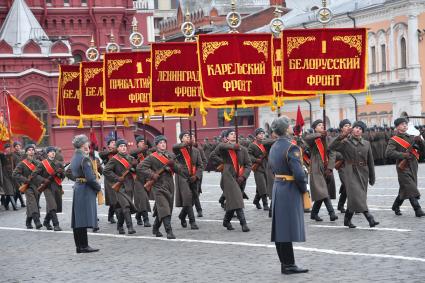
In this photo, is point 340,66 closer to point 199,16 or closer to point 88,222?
point 88,222

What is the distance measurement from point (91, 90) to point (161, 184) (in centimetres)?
871

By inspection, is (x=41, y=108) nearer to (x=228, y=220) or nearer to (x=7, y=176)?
(x=7, y=176)

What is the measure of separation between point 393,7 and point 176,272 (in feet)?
145

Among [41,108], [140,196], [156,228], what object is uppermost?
[41,108]

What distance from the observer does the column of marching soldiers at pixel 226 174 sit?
18094 millimetres

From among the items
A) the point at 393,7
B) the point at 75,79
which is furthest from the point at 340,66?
the point at 393,7

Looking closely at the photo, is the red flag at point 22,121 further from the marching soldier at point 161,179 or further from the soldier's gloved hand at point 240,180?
the soldier's gloved hand at point 240,180

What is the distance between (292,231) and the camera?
43.8ft

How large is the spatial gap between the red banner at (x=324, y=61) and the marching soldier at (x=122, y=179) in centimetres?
312

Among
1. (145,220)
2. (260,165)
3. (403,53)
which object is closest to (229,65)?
(260,165)

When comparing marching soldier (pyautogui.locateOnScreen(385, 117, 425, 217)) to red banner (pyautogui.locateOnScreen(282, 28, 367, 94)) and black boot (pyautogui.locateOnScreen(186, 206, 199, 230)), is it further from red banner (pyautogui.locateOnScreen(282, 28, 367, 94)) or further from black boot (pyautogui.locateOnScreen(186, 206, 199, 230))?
black boot (pyautogui.locateOnScreen(186, 206, 199, 230))

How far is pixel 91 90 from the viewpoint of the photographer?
26.7m

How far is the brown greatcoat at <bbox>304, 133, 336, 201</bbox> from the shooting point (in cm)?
1938

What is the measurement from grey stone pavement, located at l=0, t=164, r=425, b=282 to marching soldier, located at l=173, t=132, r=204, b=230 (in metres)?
0.32
